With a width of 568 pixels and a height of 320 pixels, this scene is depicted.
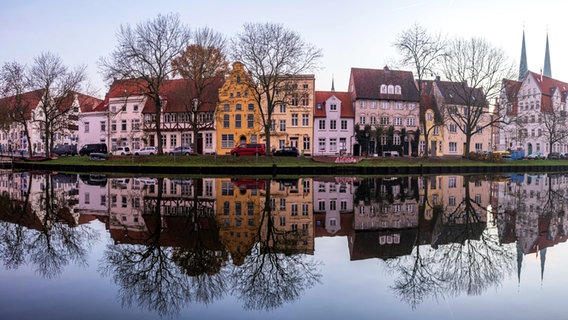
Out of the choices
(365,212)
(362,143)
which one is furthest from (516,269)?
(362,143)

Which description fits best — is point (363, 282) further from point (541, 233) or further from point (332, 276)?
point (541, 233)

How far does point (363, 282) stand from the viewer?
771cm

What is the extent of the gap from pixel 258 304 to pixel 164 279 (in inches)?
82.2

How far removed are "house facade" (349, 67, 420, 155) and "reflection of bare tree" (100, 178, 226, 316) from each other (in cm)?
5110

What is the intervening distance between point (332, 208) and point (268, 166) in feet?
64.7

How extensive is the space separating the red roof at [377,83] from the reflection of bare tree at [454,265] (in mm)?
50106

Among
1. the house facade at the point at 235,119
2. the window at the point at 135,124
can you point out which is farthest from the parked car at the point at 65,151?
the house facade at the point at 235,119

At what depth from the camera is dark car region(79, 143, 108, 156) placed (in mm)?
60781

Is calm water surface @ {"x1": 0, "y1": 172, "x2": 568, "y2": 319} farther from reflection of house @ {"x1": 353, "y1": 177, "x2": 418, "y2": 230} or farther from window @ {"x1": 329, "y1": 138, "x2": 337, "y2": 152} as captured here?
window @ {"x1": 329, "y1": 138, "x2": 337, "y2": 152}

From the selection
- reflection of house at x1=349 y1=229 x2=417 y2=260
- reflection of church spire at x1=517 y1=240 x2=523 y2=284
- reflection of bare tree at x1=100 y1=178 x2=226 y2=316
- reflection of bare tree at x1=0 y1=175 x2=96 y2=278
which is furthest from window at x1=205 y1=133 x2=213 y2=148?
reflection of church spire at x1=517 y1=240 x2=523 y2=284

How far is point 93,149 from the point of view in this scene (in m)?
61.1

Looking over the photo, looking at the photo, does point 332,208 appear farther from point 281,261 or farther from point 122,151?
point 122,151

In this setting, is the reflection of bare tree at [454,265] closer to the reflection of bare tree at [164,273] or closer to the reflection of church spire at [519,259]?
the reflection of church spire at [519,259]

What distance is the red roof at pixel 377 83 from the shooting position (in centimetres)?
6088
